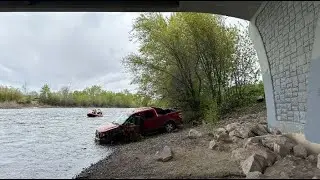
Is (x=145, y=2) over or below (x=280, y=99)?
over

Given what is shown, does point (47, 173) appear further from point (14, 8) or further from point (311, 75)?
point (311, 75)

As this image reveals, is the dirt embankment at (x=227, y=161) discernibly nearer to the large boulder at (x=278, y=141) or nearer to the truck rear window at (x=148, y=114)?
the large boulder at (x=278, y=141)

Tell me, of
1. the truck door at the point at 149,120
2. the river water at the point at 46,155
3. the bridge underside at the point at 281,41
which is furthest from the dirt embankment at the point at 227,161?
the truck door at the point at 149,120

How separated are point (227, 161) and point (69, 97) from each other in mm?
67546

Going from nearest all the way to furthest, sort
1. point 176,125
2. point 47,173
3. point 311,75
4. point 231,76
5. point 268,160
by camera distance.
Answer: point 268,160
point 311,75
point 47,173
point 176,125
point 231,76

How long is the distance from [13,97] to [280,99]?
58.8 m

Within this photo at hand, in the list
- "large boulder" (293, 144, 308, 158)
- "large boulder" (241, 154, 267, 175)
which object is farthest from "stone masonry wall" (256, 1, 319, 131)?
"large boulder" (241, 154, 267, 175)

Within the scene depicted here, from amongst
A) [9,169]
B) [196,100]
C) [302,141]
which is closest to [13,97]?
[196,100]

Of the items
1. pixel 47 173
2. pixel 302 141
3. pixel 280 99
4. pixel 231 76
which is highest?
pixel 231 76

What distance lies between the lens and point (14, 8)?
12.5 meters

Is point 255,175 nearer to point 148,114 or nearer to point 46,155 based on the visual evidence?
point 46,155

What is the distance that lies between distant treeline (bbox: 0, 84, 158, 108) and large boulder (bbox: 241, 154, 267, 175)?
139 ft

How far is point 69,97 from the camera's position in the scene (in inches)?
2963

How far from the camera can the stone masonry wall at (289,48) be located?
32.7 feet
